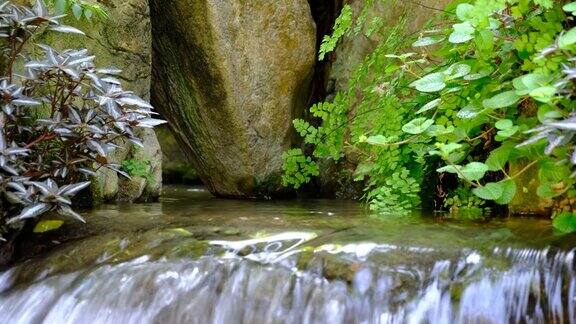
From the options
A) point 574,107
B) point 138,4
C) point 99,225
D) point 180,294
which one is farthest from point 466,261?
point 138,4

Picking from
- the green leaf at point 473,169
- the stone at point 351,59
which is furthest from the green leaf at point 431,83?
the stone at point 351,59

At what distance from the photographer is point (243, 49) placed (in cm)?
537

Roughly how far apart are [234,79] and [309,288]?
10.7ft

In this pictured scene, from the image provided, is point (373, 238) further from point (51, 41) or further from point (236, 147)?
point (236, 147)

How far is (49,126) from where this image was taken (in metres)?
3.09

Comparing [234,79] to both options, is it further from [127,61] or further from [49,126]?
[49,126]

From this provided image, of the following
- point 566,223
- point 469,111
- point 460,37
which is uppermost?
point 460,37

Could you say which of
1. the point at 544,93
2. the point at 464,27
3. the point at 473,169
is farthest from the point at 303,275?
the point at 464,27

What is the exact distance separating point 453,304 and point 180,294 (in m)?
1.03

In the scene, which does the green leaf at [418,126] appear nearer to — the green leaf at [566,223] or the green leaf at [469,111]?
the green leaf at [469,111]

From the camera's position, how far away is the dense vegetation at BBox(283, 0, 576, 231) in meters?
2.19

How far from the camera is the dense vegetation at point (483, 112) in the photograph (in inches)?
86.4

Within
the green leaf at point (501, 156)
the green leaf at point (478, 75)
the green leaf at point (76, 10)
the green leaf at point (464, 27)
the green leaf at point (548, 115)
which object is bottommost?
the green leaf at point (501, 156)

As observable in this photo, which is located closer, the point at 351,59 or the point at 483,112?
the point at 483,112
